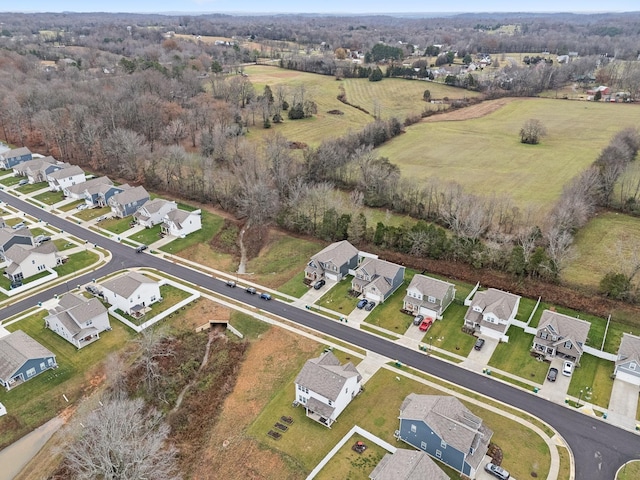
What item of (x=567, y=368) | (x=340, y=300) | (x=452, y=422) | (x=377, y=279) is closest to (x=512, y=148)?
(x=377, y=279)

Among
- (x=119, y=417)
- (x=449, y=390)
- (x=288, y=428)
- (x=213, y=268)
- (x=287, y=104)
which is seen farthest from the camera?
(x=287, y=104)

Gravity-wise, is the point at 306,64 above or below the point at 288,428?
above

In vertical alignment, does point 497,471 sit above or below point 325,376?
below

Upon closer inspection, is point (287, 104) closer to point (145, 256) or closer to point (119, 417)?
point (145, 256)

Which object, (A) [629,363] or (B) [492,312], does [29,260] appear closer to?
(B) [492,312]

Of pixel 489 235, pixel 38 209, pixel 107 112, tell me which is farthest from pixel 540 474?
pixel 107 112

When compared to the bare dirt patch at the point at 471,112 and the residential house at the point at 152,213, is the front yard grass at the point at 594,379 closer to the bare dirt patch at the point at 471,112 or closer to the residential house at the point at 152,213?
the residential house at the point at 152,213
